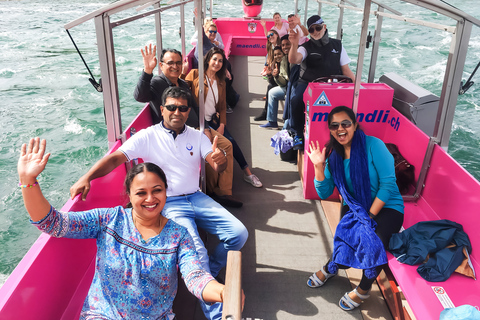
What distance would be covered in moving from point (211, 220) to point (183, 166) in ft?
1.17

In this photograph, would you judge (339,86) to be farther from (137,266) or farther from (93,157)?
(93,157)

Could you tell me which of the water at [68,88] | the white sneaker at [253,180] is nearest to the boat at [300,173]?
the white sneaker at [253,180]

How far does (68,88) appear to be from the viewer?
12.0m

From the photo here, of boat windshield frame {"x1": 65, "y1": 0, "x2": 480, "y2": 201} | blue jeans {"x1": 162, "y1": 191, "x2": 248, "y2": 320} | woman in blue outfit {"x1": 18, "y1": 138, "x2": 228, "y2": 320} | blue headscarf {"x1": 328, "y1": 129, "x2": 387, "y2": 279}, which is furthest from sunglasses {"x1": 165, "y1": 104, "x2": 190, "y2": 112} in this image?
blue headscarf {"x1": 328, "y1": 129, "x2": 387, "y2": 279}

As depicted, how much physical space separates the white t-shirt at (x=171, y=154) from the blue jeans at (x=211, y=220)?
8 centimetres

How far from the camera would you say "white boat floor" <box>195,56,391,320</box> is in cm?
227

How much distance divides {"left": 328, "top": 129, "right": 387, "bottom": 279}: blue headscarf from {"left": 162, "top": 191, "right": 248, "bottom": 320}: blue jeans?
0.56 metres

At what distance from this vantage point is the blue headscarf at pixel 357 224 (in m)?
2.17

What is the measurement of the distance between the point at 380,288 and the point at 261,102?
3782mm

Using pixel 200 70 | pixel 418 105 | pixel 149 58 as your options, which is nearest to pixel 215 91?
pixel 200 70

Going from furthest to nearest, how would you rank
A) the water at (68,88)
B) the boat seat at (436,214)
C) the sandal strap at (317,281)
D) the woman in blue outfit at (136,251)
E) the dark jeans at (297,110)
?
the water at (68,88), the dark jeans at (297,110), the sandal strap at (317,281), the boat seat at (436,214), the woman in blue outfit at (136,251)

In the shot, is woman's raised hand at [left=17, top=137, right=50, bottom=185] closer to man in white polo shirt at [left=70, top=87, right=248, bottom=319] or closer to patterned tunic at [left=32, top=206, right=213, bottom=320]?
patterned tunic at [left=32, top=206, right=213, bottom=320]

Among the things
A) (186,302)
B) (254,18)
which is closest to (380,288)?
(186,302)

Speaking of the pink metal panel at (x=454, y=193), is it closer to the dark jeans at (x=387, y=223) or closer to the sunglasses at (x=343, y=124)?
the dark jeans at (x=387, y=223)
